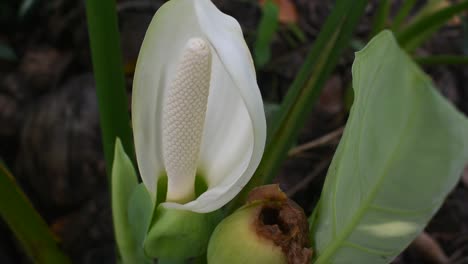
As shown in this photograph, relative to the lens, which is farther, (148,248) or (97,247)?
(97,247)

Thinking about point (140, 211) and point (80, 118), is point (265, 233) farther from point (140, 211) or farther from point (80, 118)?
point (80, 118)

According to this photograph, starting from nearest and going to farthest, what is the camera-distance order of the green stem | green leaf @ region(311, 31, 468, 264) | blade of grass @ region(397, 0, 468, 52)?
1. green leaf @ region(311, 31, 468, 264)
2. blade of grass @ region(397, 0, 468, 52)
3. the green stem

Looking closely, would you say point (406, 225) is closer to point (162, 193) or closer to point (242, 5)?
point (162, 193)

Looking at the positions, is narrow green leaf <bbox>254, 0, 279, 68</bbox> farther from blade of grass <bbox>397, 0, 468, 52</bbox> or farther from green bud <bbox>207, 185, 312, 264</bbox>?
green bud <bbox>207, 185, 312, 264</bbox>

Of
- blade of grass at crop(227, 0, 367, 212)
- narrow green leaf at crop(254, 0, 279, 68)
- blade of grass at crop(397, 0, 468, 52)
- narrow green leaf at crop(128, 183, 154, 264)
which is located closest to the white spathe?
narrow green leaf at crop(128, 183, 154, 264)

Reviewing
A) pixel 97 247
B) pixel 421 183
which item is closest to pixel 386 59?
pixel 421 183
